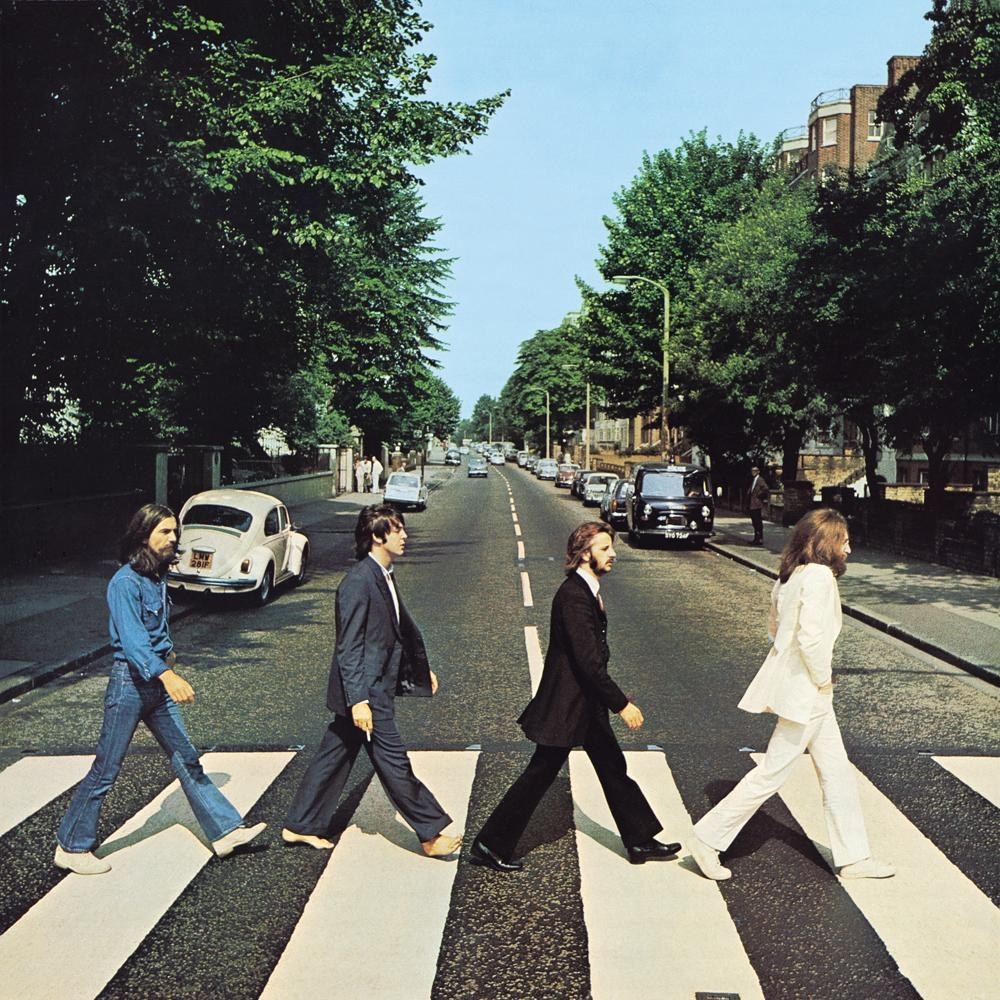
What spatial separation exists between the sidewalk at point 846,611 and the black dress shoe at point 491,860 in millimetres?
5732

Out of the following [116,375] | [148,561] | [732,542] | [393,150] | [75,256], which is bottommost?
[732,542]

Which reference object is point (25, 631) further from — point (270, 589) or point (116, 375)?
point (116, 375)

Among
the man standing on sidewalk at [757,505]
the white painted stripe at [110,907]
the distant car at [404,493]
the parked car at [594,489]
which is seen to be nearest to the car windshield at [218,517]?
the white painted stripe at [110,907]

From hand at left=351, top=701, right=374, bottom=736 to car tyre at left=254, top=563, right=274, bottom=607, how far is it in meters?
10.8

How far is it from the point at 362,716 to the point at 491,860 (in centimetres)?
97

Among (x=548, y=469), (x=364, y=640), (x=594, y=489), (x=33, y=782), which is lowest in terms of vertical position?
(x=548, y=469)

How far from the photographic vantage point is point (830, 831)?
556 centimetres

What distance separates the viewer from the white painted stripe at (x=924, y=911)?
447 cm

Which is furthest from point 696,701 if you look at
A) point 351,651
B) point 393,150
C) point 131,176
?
point 393,150

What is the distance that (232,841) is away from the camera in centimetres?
579

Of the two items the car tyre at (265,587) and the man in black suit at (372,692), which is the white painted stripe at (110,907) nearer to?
the man in black suit at (372,692)

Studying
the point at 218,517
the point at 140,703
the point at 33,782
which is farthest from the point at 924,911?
the point at 218,517

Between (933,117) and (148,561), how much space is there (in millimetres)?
18443

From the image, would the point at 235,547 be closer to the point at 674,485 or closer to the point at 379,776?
the point at 379,776
